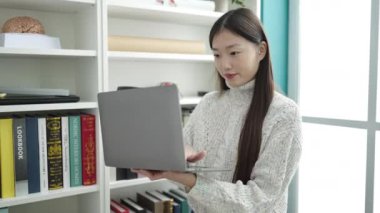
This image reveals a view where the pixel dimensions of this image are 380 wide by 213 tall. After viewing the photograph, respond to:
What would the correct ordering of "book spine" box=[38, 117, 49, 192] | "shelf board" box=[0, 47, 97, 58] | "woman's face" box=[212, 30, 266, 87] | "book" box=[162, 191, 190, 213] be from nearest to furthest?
"woman's face" box=[212, 30, 266, 87] < "shelf board" box=[0, 47, 97, 58] < "book spine" box=[38, 117, 49, 192] < "book" box=[162, 191, 190, 213]

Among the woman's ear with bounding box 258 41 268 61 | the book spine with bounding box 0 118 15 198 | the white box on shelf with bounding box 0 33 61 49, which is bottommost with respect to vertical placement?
the book spine with bounding box 0 118 15 198

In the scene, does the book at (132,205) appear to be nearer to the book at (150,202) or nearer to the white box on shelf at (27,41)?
the book at (150,202)

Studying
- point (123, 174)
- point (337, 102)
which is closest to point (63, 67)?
point (123, 174)

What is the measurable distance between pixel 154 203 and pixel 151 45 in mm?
755

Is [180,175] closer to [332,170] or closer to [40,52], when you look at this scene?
[40,52]

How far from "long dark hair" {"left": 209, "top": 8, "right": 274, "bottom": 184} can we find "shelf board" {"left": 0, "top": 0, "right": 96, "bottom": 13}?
621 mm

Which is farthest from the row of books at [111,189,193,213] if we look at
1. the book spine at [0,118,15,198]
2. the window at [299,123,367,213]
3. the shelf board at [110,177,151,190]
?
the window at [299,123,367,213]

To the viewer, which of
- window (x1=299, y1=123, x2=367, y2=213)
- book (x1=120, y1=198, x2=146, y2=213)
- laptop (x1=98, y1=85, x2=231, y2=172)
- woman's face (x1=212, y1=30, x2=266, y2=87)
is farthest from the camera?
window (x1=299, y1=123, x2=367, y2=213)

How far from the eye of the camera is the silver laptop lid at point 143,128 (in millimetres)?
844

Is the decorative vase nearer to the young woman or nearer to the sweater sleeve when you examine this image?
the young woman

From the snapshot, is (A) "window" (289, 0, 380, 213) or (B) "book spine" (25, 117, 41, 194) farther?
(A) "window" (289, 0, 380, 213)

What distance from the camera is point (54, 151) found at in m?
1.43

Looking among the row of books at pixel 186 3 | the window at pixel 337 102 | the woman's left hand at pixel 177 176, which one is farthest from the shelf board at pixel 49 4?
the window at pixel 337 102

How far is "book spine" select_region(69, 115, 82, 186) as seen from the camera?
4.81 feet
